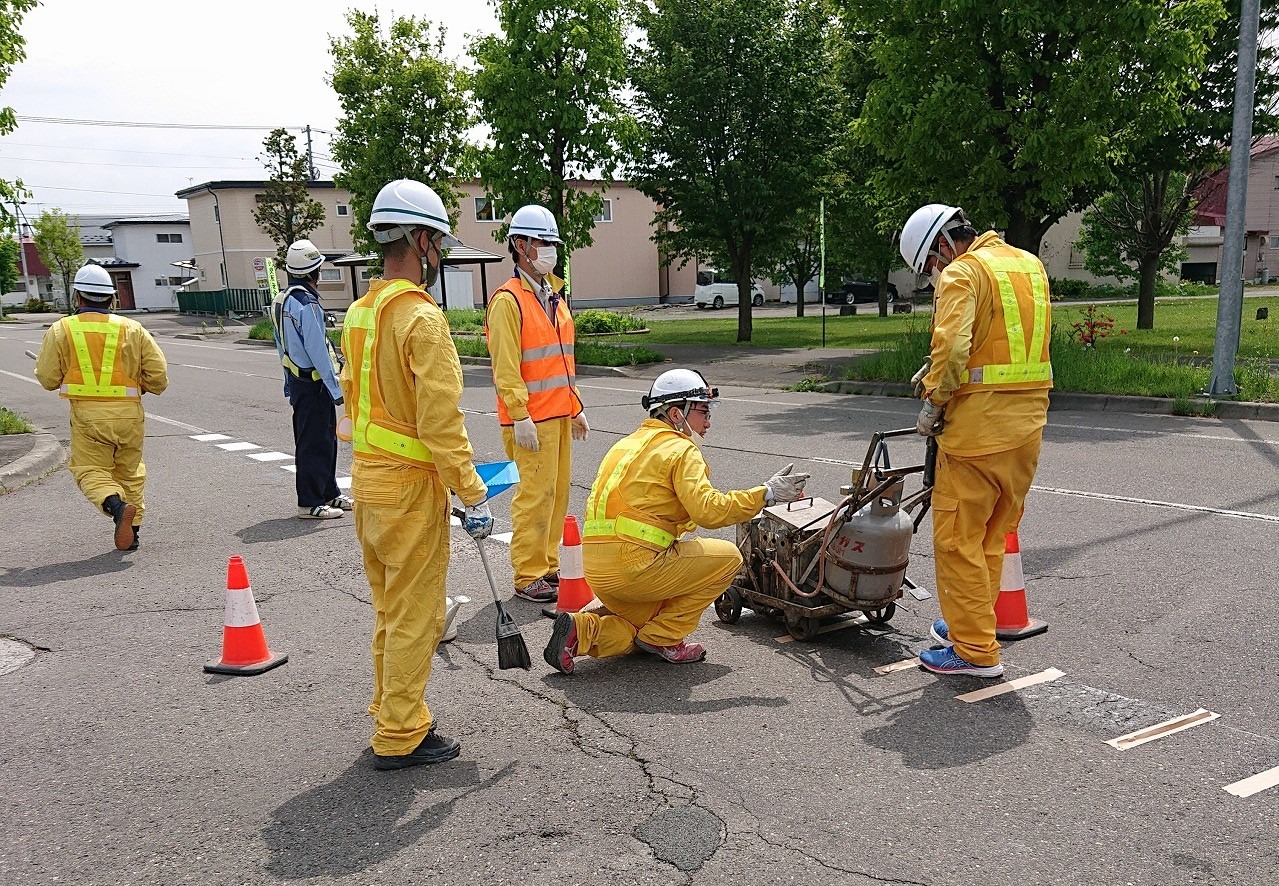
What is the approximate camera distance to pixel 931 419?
179 inches

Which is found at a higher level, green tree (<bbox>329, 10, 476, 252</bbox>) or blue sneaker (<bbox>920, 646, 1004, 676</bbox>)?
green tree (<bbox>329, 10, 476, 252</bbox>)

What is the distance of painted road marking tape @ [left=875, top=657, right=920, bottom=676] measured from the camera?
477 cm

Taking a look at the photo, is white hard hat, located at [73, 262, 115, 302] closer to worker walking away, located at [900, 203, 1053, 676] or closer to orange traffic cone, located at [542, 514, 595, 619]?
orange traffic cone, located at [542, 514, 595, 619]

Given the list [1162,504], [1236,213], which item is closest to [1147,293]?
[1236,213]

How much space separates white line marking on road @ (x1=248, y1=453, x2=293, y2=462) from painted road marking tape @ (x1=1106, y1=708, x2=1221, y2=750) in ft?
30.9

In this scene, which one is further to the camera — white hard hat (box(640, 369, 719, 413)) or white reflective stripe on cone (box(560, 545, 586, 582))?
white reflective stripe on cone (box(560, 545, 586, 582))

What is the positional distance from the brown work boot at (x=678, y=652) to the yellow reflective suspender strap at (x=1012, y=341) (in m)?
1.86

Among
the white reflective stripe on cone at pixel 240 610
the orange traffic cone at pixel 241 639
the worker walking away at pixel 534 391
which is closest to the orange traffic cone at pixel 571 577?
the worker walking away at pixel 534 391

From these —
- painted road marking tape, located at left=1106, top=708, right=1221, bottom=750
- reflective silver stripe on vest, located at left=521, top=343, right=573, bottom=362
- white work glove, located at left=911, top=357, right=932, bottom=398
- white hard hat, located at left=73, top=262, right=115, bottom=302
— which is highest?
white hard hat, located at left=73, top=262, right=115, bottom=302

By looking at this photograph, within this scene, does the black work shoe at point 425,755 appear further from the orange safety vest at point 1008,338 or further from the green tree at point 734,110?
the green tree at point 734,110

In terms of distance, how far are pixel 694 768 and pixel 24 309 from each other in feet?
251

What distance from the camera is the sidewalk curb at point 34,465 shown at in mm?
9938

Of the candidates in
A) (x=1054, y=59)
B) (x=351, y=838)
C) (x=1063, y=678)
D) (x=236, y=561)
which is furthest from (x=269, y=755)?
(x=1054, y=59)

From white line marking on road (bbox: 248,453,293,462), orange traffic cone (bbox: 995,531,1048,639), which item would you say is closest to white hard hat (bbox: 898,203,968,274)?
orange traffic cone (bbox: 995,531,1048,639)
